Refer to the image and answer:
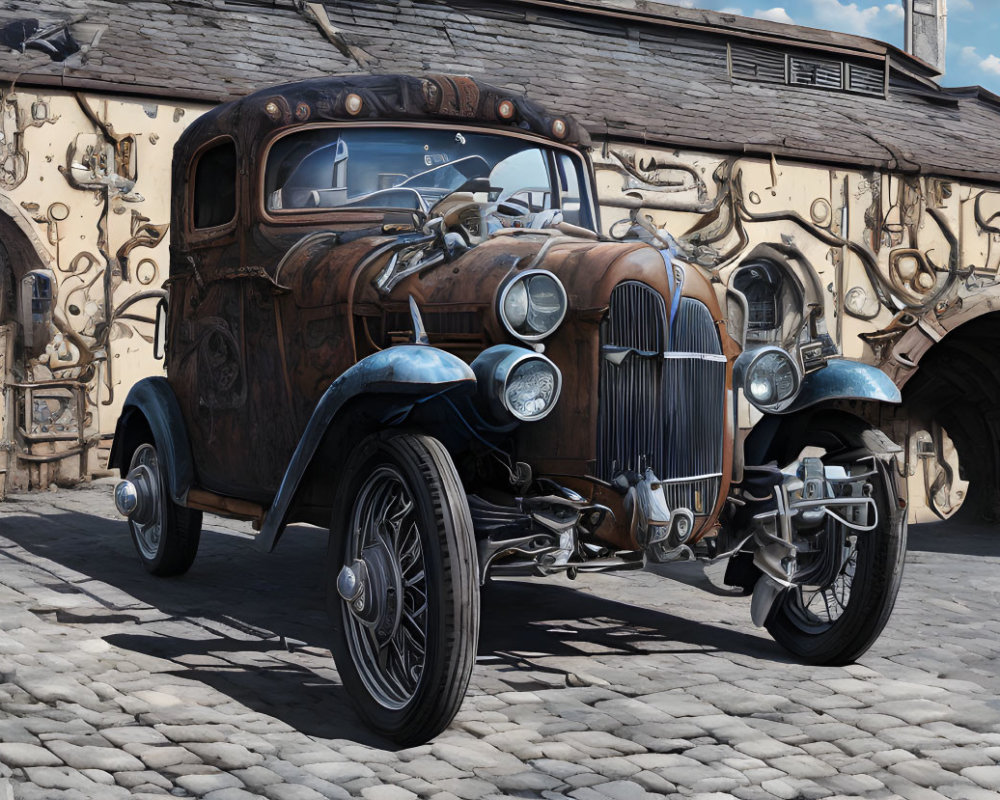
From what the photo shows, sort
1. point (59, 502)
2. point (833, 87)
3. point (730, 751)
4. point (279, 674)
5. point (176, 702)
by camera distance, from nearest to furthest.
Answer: point (730, 751), point (176, 702), point (279, 674), point (59, 502), point (833, 87)

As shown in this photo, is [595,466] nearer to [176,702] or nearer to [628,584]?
Result: [176,702]

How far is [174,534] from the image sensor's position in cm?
657

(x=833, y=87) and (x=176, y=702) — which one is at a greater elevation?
(x=833, y=87)

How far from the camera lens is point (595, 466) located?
427 cm

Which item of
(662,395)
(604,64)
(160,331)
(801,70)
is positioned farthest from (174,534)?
(801,70)

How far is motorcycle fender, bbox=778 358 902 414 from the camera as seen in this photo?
5062mm

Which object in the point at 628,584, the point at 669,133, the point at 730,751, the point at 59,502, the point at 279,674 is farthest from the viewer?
the point at 669,133

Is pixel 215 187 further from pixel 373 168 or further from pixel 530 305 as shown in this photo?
pixel 530 305

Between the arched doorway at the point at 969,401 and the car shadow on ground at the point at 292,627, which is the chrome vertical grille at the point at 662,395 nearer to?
the car shadow on ground at the point at 292,627

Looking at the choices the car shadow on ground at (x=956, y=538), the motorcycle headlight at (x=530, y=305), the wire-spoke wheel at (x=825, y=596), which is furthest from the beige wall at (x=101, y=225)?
the motorcycle headlight at (x=530, y=305)

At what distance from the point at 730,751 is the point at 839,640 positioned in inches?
52.9

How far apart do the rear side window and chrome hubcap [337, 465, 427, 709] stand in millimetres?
2046

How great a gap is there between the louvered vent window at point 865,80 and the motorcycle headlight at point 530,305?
12.2 meters

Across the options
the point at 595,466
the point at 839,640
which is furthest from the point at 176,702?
the point at 839,640
